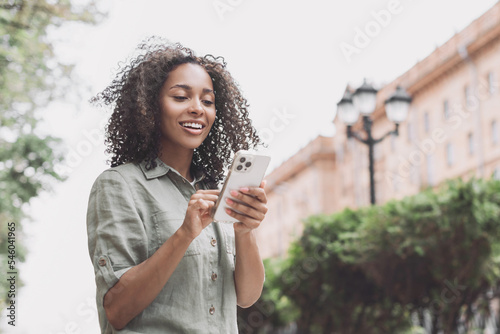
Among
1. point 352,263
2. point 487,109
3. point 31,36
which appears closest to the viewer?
point 31,36

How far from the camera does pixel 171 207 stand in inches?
73.4

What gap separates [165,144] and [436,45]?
32.3 metres

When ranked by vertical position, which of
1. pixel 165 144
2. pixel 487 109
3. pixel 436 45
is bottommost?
pixel 165 144

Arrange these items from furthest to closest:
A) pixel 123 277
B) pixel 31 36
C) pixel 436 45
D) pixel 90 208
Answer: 1. pixel 436 45
2. pixel 31 36
3. pixel 90 208
4. pixel 123 277

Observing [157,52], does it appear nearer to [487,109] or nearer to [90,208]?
[90,208]

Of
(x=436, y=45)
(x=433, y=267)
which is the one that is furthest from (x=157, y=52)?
(x=436, y=45)

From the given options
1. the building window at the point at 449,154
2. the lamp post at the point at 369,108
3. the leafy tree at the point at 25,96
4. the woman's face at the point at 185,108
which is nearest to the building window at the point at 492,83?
the building window at the point at 449,154

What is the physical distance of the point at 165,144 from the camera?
204 cm

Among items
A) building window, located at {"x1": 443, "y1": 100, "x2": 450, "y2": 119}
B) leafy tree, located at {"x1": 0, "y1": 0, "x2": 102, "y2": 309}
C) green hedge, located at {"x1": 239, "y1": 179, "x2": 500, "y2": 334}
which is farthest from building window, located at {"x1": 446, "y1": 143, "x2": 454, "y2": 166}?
leafy tree, located at {"x1": 0, "y1": 0, "x2": 102, "y2": 309}

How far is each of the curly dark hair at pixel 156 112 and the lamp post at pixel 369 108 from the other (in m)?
7.93

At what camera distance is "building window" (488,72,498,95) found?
28203mm

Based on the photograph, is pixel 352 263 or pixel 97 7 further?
pixel 352 263

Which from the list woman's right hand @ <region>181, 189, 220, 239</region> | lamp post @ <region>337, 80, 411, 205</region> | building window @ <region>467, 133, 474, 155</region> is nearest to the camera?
woman's right hand @ <region>181, 189, 220, 239</region>

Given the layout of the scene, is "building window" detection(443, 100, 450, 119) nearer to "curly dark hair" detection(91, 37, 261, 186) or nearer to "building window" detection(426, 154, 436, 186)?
"building window" detection(426, 154, 436, 186)
